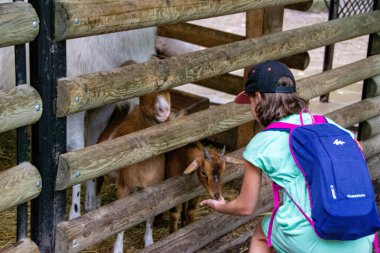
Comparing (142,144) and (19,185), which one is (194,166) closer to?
(142,144)

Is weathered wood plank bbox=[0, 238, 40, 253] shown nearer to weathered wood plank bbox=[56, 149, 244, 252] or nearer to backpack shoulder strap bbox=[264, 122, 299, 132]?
weathered wood plank bbox=[56, 149, 244, 252]

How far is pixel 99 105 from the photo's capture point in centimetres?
356

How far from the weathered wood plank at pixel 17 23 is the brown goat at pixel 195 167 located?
4.39 feet

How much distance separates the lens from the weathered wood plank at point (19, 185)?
3.25 meters

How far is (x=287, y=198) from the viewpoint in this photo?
3.43 metres

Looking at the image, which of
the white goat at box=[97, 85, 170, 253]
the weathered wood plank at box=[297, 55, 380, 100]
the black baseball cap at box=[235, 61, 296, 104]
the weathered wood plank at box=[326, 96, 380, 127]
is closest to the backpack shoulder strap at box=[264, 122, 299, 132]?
the black baseball cap at box=[235, 61, 296, 104]

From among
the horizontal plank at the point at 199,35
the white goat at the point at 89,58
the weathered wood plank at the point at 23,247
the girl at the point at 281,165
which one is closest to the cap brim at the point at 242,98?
the girl at the point at 281,165

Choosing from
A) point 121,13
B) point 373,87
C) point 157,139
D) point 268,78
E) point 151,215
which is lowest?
point 151,215

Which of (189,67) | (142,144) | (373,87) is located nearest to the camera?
(142,144)

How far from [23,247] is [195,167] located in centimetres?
111

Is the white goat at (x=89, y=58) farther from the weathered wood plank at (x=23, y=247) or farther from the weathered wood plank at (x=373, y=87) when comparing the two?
the weathered wood plank at (x=373, y=87)

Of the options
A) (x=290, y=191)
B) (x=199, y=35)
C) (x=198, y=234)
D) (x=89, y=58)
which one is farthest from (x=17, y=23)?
(x=199, y=35)

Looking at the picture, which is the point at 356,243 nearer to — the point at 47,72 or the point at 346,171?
the point at 346,171

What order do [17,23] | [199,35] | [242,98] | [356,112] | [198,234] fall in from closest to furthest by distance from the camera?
[17,23] → [242,98] → [198,234] → [356,112] → [199,35]
